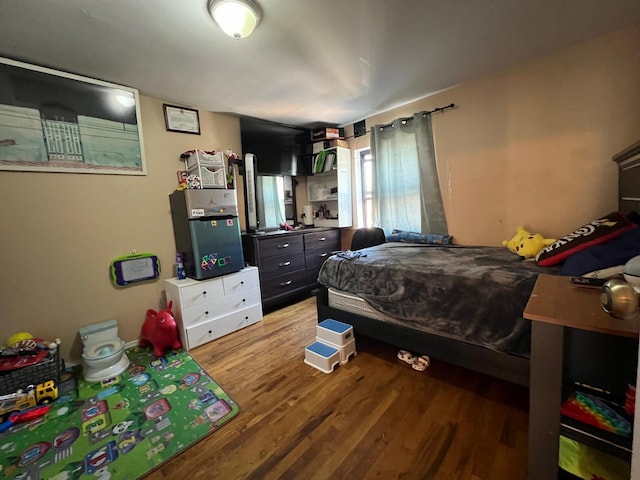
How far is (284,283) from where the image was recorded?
3.16 metres

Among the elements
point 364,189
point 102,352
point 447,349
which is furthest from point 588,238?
point 102,352

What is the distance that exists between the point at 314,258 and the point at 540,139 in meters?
2.64

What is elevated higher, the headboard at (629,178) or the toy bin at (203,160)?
the toy bin at (203,160)

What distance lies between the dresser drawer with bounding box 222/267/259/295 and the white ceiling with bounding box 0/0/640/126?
69.7 inches

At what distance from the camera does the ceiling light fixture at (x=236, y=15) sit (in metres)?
1.39

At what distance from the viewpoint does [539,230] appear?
7.85 ft

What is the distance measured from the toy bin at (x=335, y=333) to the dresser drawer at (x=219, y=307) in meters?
0.98

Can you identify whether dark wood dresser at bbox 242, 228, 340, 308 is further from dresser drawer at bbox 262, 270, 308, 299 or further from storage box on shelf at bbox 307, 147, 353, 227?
storage box on shelf at bbox 307, 147, 353, 227

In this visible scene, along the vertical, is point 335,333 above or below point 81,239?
below

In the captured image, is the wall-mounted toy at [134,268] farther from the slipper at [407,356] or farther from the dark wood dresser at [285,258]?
the slipper at [407,356]

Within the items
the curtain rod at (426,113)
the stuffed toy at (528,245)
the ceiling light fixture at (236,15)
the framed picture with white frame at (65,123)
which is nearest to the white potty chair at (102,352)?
the framed picture with white frame at (65,123)

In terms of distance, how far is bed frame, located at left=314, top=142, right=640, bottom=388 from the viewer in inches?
56.1

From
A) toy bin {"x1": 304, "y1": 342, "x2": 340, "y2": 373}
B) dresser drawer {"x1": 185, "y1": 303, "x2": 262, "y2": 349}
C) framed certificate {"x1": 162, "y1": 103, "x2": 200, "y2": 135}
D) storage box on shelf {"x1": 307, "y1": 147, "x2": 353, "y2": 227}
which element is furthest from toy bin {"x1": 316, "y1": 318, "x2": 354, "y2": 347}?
framed certificate {"x1": 162, "y1": 103, "x2": 200, "y2": 135}

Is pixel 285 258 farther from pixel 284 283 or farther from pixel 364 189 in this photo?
pixel 364 189
